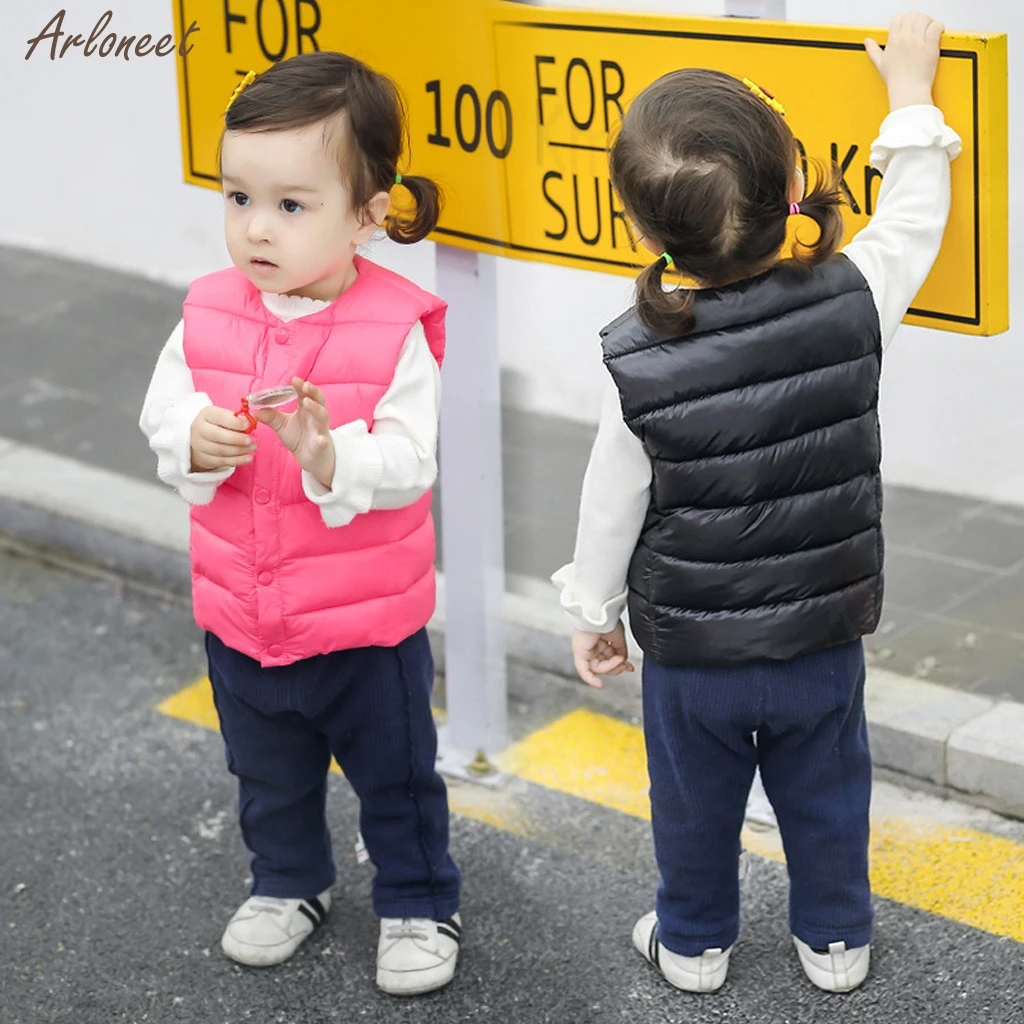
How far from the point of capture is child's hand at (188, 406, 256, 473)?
8.21 ft

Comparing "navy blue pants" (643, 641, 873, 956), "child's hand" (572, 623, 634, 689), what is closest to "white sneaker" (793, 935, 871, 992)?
"navy blue pants" (643, 641, 873, 956)

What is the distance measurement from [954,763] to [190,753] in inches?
62.3

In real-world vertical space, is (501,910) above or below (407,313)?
→ below

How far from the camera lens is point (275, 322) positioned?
8.67 feet

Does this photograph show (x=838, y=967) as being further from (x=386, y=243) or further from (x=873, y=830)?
(x=386, y=243)

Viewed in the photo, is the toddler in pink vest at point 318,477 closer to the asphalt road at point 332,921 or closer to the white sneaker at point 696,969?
the asphalt road at point 332,921

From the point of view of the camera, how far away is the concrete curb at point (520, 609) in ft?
10.8

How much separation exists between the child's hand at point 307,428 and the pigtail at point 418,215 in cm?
38

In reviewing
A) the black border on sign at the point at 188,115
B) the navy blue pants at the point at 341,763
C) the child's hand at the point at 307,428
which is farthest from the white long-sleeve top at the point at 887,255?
the black border on sign at the point at 188,115

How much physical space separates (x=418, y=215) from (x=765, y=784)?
3.44ft

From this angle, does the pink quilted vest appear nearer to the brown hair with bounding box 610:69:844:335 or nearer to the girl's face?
the girl's face

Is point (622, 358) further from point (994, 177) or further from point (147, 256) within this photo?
point (147, 256)

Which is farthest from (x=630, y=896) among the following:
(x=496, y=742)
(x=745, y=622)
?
(x=745, y=622)

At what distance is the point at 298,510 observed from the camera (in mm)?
2648
